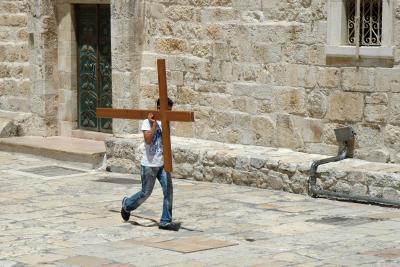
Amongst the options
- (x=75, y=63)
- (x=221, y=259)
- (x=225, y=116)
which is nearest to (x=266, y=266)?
(x=221, y=259)

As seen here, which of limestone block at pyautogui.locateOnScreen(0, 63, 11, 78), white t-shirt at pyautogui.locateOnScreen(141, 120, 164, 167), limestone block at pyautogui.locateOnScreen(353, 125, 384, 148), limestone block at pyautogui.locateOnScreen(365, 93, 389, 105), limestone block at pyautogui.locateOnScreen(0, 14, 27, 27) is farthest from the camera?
limestone block at pyautogui.locateOnScreen(0, 63, 11, 78)

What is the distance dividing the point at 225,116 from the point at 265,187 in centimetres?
140

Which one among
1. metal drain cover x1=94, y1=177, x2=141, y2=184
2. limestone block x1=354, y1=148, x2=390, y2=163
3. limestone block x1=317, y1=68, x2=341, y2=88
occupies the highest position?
limestone block x1=317, y1=68, x2=341, y2=88

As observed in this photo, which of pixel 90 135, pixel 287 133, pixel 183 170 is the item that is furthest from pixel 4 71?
pixel 287 133

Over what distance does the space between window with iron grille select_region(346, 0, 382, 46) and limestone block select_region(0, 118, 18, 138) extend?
6.24 metres

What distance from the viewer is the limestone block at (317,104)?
484 inches

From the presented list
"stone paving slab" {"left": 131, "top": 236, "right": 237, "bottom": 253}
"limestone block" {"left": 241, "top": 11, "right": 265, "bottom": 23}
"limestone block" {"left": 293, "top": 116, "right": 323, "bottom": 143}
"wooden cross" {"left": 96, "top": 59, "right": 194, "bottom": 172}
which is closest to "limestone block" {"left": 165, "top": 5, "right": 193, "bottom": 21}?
"limestone block" {"left": 241, "top": 11, "right": 265, "bottom": 23}

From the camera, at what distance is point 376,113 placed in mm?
11766

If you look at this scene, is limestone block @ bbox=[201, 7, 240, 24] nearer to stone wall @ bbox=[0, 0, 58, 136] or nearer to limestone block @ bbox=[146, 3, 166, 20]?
limestone block @ bbox=[146, 3, 166, 20]

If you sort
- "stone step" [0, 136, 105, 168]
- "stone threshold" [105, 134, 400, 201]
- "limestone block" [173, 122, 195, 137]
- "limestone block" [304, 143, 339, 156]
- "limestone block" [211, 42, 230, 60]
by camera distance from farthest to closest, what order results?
"stone step" [0, 136, 105, 168], "limestone block" [173, 122, 195, 137], "limestone block" [211, 42, 230, 60], "limestone block" [304, 143, 339, 156], "stone threshold" [105, 134, 400, 201]

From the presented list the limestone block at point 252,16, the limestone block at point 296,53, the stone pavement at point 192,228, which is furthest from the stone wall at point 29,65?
the limestone block at point 296,53

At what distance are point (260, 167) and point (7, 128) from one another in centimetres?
530

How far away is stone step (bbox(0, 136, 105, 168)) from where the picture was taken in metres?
14.5

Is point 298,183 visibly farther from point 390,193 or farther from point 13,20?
point 13,20
